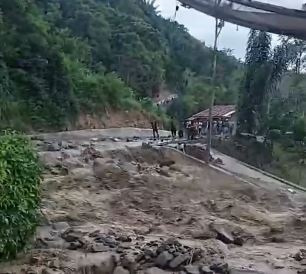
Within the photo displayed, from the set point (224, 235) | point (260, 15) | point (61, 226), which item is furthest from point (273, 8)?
point (61, 226)

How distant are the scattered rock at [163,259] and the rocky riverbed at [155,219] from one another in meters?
0.02

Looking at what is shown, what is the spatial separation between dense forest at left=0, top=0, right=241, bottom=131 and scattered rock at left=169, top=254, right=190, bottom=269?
728 inches

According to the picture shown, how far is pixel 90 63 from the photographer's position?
1726 inches

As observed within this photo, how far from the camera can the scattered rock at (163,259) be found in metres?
8.74

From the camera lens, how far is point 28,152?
323 inches

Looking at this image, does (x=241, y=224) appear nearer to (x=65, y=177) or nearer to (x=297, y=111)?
(x=65, y=177)

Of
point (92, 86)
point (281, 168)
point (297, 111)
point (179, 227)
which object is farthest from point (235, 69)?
point (179, 227)

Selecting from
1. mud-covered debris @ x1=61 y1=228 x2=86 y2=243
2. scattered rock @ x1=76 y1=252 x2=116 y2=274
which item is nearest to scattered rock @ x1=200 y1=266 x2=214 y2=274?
scattered rock @ x1=76 y1=252 x2=116 y2=274

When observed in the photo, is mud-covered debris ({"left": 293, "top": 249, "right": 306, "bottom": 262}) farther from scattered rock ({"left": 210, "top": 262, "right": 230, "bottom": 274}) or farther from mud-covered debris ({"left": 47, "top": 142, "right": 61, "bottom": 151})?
mud-covered debris ({"left": 47, "top": 142, "right": 61, "bottom": 151})

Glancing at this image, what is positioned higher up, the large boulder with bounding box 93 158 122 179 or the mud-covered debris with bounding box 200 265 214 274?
the large boulder with bounding box 93 158 122 179

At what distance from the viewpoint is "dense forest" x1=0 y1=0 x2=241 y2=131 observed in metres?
30.4

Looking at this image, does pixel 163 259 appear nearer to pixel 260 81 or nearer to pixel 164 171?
pixel 164 171

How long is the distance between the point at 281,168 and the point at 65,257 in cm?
1214

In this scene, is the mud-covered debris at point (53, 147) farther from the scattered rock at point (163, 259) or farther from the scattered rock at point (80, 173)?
the scattered rock at point (163, 259)
